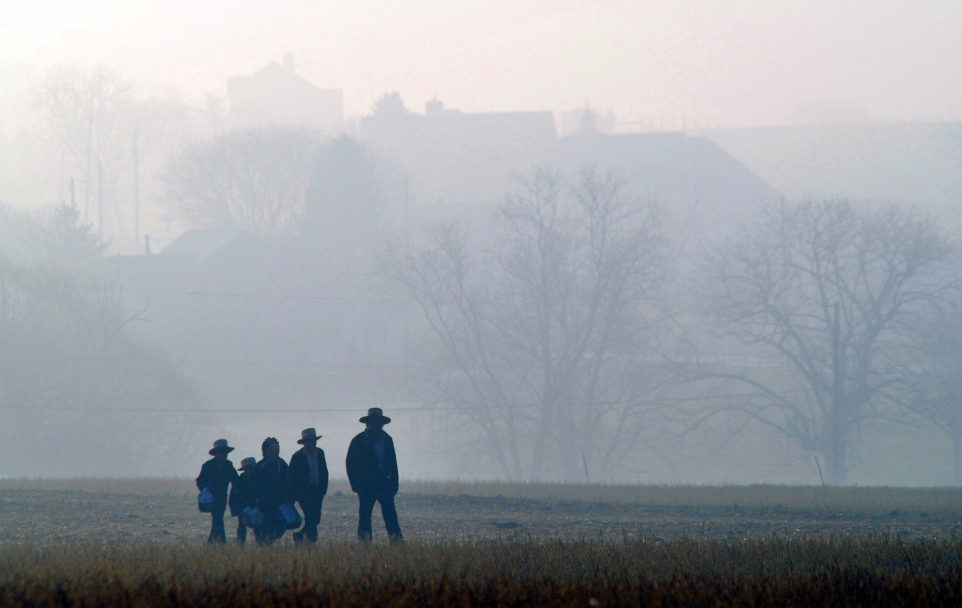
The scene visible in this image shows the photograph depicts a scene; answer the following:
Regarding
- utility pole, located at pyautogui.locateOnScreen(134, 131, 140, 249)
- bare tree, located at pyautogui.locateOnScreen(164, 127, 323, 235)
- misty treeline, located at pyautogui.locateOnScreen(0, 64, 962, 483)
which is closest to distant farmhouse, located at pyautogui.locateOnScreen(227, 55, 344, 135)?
A: utility pole, located at pyautogui.locateOnScreen(134, 131, 140, 249)

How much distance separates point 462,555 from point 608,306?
47.2 meters

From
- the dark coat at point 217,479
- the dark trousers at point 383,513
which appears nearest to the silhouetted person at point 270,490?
the dark coat at point 217,479

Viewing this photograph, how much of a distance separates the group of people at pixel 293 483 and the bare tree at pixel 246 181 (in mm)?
91991

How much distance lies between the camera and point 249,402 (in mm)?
74562

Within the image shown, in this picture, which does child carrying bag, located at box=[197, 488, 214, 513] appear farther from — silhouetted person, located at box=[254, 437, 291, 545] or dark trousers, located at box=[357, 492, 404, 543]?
dark trousers, located at box=[357, 492, 404, 543]

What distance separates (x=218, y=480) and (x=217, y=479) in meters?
0.02

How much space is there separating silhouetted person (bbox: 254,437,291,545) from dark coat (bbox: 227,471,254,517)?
70mm

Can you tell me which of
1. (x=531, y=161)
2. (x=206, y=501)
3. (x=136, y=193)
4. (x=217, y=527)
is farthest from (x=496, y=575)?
(x=531, y=161)

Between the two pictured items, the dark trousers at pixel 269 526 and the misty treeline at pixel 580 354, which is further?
the misty treeline at pixel 580 354

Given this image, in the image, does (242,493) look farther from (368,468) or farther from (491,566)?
(491,566)

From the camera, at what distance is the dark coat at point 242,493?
43.2 ft

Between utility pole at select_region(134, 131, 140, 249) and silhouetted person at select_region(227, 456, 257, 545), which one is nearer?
silhouetted person at select_region(227, 456, 257, 545)

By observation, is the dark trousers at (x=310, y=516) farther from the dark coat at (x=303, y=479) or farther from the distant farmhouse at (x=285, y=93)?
the distant farmhouse at (x=285, y=93)

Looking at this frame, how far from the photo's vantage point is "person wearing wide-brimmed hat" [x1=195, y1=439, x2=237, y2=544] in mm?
13234
